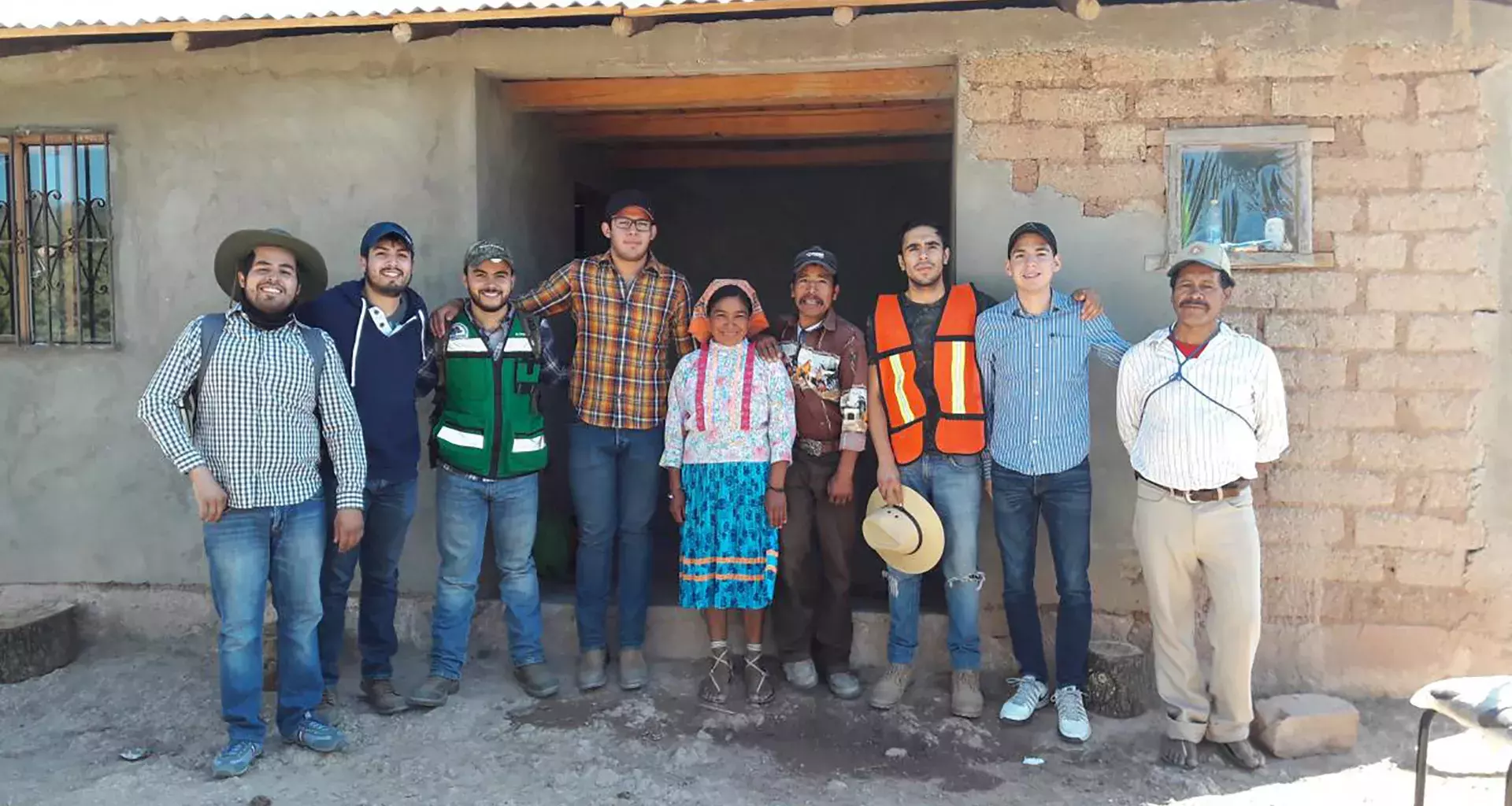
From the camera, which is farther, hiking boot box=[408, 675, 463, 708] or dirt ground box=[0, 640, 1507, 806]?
hiking boot box=[408, 675, 463, 708]

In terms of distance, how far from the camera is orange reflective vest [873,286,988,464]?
424 centimetres

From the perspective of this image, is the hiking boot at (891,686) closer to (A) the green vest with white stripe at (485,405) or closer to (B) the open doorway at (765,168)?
(B) the open doorway at (765,168)

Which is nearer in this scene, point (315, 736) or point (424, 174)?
point (315, 736)

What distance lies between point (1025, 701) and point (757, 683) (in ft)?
3.66

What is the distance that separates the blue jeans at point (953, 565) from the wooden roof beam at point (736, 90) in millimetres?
1925

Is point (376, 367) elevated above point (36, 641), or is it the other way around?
point (376, 367)

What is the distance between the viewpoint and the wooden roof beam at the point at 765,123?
609 cm

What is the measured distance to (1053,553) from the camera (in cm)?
427

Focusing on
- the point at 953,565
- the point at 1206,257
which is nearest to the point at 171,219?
the point at 953,565

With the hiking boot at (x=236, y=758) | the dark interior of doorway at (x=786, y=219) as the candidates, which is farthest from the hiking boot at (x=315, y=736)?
the dark interior of doorway at (x=786, y=219)

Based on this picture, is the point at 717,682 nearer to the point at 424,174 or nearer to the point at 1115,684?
the point at 1115,684

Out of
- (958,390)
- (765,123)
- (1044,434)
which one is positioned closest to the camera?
(1044,434)

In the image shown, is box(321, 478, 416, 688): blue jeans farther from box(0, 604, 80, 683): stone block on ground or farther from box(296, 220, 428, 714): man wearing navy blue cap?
box(0, 604, 80, 683): stone block on ground

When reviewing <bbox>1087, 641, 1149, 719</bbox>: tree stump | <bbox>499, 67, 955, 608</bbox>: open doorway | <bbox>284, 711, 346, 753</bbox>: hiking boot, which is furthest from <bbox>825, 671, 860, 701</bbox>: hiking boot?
<bbox>284, 711, 346, 753</bbox>: hiking boot
